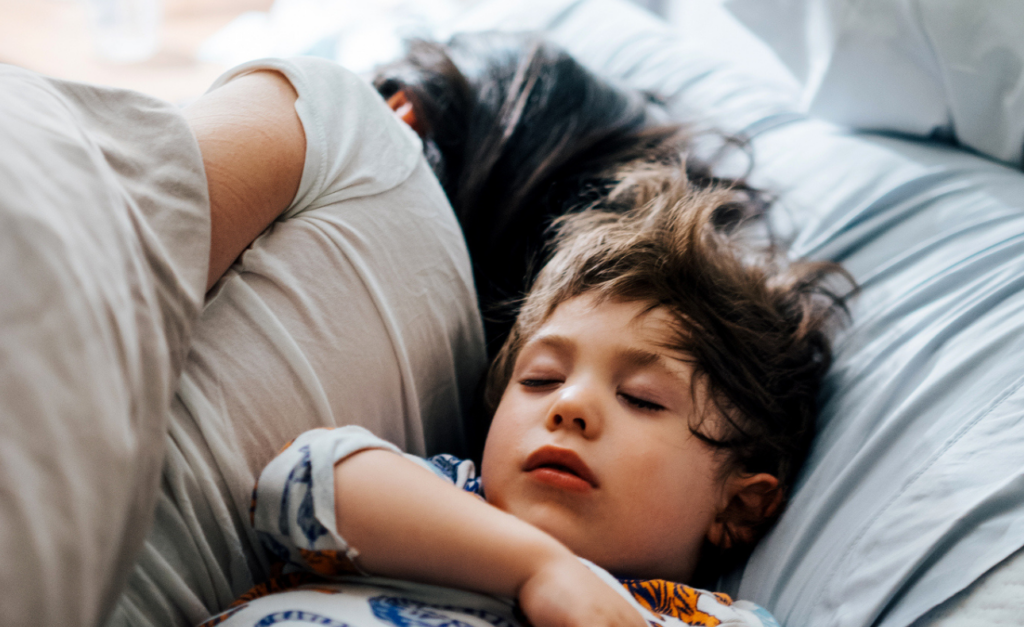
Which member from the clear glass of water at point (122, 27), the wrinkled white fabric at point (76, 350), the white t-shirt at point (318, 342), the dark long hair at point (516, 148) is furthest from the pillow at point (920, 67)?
the clear glass of water at point (122, 27)

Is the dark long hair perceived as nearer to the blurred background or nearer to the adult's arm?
the adult's arm

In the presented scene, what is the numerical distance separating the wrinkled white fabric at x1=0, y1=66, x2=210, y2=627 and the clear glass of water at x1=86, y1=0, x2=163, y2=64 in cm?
270

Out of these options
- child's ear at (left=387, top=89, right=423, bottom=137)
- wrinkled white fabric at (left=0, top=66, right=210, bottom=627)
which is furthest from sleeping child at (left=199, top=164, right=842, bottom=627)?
child's ear at (left=387, top=89, right=423, bottom=137)

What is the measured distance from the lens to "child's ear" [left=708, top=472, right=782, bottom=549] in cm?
78

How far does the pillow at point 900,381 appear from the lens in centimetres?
61

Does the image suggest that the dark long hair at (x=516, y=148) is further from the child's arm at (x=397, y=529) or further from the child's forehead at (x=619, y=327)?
the child's arm at (x=397, y=529)

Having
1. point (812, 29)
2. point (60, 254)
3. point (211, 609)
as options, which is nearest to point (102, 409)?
point (60, 254)

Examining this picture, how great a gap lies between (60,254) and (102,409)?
0.10 m

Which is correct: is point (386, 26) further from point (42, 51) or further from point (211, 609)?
point (42, 51)

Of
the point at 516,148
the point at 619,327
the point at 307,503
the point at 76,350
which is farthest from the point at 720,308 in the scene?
the point at 76,350

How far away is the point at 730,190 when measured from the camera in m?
1.03

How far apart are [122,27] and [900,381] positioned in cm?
306

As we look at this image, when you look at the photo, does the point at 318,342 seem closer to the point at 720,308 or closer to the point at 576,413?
the point at 576,413

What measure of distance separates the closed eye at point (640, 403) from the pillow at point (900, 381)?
194 millimetres
